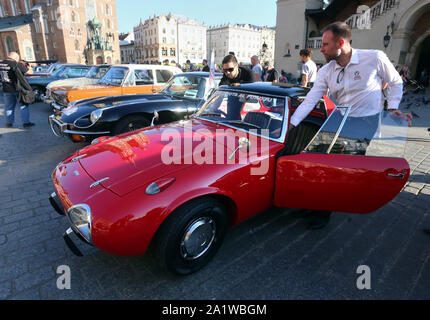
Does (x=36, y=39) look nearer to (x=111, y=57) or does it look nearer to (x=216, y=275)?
(x=111, y=57)

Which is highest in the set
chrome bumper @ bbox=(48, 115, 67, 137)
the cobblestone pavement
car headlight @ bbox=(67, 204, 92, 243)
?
chrome bumper @ bbox=(48, 115, 67, 137)

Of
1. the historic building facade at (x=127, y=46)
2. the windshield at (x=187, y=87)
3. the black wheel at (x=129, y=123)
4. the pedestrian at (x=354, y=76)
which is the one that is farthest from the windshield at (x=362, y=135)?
the historic building facade at (x=127, y=46)

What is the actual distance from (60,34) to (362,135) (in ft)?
201

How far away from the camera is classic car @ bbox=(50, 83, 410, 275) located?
6.30 feet

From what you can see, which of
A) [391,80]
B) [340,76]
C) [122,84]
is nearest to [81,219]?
[340,76]

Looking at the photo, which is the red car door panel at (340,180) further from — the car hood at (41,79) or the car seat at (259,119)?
the car hood at (41,79)

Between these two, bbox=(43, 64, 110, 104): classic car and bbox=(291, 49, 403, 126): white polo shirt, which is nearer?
bbox=(291, 49, 403, 126): white polo shirt

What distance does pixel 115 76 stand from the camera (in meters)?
7.58

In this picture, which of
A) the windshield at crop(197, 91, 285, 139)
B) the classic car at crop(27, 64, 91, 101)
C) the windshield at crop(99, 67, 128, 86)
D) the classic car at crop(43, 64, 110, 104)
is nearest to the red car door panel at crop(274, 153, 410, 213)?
the windshield at crop(197, 91, 285, 139)

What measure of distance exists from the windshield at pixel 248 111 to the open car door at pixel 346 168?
18.6 inches

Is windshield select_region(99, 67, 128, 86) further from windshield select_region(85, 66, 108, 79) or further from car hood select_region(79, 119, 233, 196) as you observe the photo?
car hood select_region(79, 119, 233, 196)

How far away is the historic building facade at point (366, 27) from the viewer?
17.5 metres

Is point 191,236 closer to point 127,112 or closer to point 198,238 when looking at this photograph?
point 198,238

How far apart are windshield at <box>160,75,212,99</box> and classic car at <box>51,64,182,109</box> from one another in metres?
1.47
